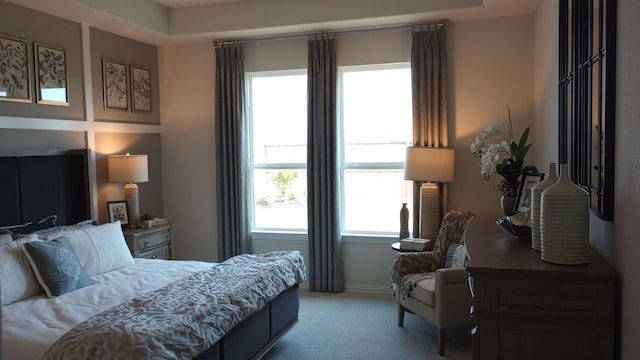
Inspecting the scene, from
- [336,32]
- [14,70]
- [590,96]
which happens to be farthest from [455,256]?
[14,70]

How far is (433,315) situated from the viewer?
372 cm

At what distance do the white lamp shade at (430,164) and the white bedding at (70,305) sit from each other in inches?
81.4

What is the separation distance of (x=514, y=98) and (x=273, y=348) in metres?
3.20

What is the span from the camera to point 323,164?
5176mm

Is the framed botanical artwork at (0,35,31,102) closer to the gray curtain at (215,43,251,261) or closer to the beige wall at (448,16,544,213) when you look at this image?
the gray curtain at (215,43,251,261)

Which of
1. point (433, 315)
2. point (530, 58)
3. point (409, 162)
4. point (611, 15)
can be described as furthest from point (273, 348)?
point (530, 58)

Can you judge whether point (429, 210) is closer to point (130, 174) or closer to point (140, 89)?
point (130, 174)

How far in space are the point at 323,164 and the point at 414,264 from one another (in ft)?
4.96

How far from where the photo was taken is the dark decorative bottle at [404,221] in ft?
15.7

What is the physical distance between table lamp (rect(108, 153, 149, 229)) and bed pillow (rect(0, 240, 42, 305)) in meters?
1.62

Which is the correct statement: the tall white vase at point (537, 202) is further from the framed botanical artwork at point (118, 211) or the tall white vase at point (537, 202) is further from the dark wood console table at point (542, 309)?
the framed botanical artwork at point (118, 211)

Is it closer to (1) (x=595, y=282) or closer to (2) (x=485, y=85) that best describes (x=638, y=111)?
(1) (x=595, y=282)

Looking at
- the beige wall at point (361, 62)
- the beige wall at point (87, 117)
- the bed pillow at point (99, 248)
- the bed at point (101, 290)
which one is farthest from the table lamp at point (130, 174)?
the bed pillow at point (99, 248)

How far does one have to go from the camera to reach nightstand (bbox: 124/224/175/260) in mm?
4707
